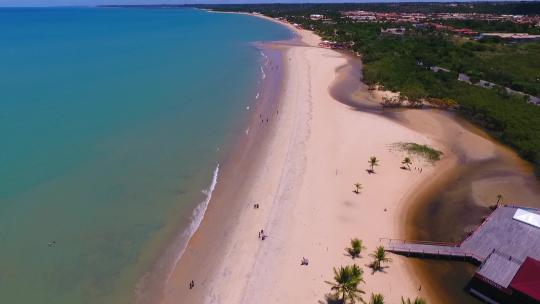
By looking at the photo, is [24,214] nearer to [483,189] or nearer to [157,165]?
[157,165]

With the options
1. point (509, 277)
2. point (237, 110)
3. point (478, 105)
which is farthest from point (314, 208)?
point (478, 105)

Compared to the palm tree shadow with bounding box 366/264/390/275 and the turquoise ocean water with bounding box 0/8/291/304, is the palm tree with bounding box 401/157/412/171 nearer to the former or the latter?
the palm tree shadow with bounding box 366/264/390/275

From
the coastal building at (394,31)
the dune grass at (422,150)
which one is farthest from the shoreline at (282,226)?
the coastal building at (394,31)

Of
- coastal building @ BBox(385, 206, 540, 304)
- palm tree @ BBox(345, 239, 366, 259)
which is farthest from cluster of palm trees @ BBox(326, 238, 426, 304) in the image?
coastal building @ BBox(385, 206, 540, 304)

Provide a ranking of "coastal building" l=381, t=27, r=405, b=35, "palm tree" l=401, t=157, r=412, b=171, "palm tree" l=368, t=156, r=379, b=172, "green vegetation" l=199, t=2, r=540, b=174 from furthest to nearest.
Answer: "coastal building" l=381, t=27, r=405, b=35
"green vegetation" l=199, t=2, r=540, b=174
"palm tree" l=401, t=157, r=412, b=171
"palm tree" l=368, t=156, r=379, b=172

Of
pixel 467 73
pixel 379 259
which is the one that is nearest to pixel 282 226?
pixel 379 259

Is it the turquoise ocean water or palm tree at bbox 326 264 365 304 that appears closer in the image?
palm tree at bbox 326 264 365 304
